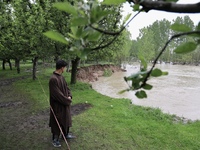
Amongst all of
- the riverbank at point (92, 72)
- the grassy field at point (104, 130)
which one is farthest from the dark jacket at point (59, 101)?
the riverbank at point (92, 72)

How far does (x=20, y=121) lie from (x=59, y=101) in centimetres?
283

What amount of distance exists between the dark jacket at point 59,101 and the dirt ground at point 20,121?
855 millimetres

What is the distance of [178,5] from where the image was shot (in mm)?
771

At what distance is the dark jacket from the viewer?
4453 millimetres

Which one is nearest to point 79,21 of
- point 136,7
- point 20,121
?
point 136,7

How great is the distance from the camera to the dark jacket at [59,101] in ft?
14.6

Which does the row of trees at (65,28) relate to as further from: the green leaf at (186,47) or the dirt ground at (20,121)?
the dirt ground at (20,121)

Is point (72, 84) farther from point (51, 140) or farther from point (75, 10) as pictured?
point (75, 10)

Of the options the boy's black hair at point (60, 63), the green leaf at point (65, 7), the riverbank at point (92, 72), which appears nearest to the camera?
the green leaf at point (65, 7)

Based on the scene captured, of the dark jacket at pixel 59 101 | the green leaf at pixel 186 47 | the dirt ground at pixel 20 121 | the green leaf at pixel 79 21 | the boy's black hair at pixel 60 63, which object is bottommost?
the dirt ground at pixel 20 121

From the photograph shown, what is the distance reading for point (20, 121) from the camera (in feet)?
21.7

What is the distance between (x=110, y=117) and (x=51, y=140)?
2.45 m

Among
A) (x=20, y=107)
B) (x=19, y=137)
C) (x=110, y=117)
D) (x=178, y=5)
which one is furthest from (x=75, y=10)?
(x=20, y=107)

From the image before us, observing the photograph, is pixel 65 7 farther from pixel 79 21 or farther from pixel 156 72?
pixel 156 72
